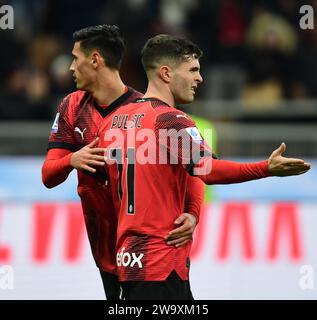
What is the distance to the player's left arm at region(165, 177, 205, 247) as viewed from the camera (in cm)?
629

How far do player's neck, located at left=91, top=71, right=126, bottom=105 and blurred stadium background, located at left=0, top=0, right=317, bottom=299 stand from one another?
8.03ft

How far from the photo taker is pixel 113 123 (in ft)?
21.4

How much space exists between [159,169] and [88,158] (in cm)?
47

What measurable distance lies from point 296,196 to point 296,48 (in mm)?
3116

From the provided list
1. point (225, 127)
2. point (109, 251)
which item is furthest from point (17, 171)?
point (109, 251)

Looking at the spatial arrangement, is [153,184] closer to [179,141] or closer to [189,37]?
[179,141]

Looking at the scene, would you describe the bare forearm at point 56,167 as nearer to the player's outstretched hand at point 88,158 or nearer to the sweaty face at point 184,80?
the player's outstretched hand at point 88,158

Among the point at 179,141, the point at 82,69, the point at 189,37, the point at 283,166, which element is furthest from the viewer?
the point at 189,37

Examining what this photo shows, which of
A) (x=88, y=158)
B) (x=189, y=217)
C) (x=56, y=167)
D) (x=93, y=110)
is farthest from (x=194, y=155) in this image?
(x=93, y=110)

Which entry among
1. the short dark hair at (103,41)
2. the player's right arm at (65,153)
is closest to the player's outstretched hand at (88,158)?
the player's right arm at (65,153)

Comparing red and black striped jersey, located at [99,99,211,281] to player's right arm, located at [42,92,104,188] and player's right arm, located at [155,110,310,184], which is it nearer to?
player's right arm, located at [155,110,310,184]

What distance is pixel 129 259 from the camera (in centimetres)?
629

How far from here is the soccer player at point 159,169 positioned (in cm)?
617

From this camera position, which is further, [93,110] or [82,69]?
[93,110]
